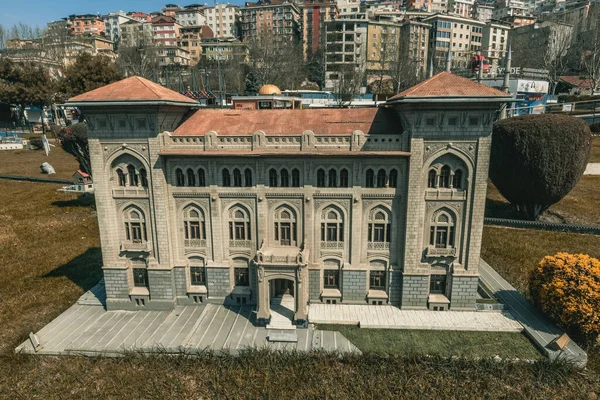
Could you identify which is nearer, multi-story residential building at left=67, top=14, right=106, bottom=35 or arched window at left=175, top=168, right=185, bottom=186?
→ arched window at left=175, top=168, right=185, bottom=186

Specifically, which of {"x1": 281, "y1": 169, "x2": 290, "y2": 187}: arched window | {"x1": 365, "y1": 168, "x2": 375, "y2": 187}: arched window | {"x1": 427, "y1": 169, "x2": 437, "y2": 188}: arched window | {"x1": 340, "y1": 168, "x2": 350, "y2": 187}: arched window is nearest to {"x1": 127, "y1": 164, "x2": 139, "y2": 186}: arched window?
{"x1": 281, "y1": 169, "x2": 290, "y2": 187}: arched window

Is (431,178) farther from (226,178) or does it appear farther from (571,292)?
(226,178)

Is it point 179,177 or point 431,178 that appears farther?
point 179,177

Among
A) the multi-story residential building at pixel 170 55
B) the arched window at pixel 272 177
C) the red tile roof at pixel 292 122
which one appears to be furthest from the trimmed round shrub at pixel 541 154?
the multi-story residential building at pixel 170 55

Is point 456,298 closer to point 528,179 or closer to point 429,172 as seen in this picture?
point 429,172

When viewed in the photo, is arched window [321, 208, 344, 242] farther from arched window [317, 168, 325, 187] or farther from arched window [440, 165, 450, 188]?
arched window [440, 165, 450, 188]

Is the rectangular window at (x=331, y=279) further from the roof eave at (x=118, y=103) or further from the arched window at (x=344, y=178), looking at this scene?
the roof eave at (x=118, y=103)

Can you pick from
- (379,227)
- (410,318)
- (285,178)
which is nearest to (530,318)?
(410,318)

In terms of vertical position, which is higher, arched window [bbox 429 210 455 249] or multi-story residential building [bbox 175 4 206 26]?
multi-story residential building [bbox 175 4 206 26]
